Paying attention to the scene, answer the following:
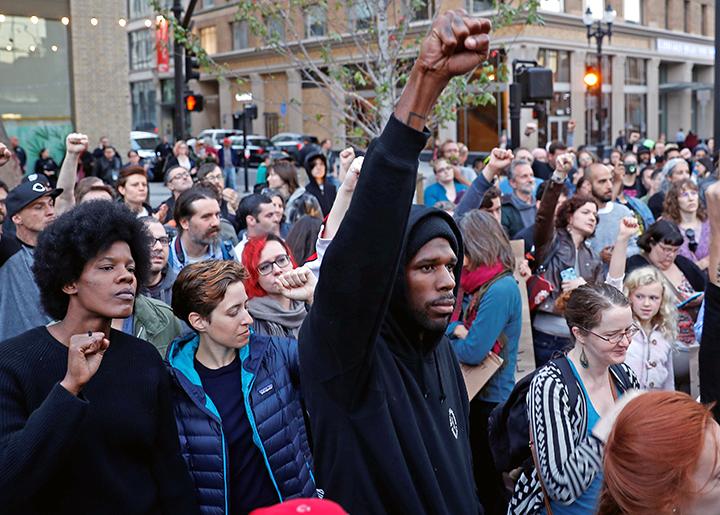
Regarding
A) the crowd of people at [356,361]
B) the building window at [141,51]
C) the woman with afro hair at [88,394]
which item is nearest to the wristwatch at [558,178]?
the crowd of people at [356,361]

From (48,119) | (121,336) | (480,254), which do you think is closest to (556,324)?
(480,254)

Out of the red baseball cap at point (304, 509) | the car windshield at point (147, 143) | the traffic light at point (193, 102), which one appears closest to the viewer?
the red baseball cap at point (304, 509)

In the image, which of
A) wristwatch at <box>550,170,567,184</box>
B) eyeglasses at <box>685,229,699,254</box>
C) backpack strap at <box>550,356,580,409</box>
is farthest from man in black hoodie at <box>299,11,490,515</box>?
eyeglasses at <box>685,229,699,254</box>

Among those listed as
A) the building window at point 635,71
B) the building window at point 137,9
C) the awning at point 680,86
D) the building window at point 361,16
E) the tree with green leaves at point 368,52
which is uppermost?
the building window at point 137,9

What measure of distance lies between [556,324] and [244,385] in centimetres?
322

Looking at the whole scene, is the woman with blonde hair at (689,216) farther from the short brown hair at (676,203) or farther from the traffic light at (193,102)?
the traffic light at (193,102)

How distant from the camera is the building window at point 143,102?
219ft

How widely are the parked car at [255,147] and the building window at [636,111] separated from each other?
21.8 metres

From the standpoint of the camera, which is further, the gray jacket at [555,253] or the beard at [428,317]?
the gray jacket at [555,253]

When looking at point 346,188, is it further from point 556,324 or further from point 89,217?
point 556,324

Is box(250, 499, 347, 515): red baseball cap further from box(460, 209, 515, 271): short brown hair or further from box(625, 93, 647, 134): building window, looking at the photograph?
box(625, 93, 647, 134): building window

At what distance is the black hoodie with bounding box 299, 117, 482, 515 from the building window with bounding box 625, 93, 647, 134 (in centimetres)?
4722

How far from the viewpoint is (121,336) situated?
304 cm

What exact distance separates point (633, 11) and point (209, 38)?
28.4 meters
